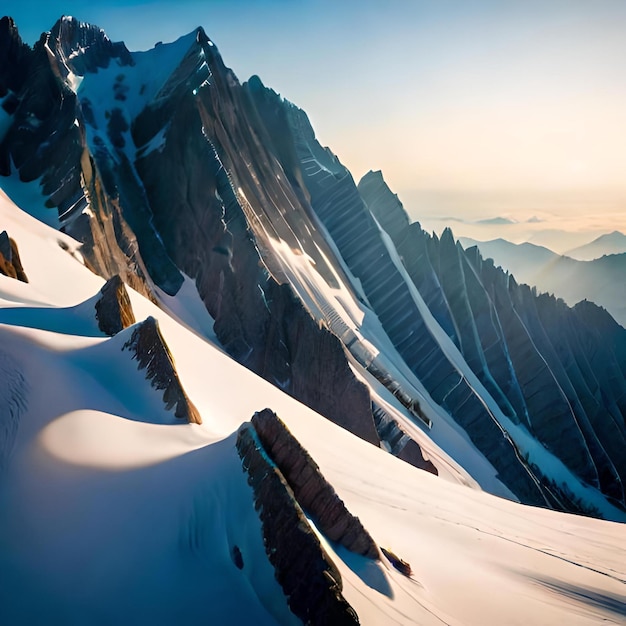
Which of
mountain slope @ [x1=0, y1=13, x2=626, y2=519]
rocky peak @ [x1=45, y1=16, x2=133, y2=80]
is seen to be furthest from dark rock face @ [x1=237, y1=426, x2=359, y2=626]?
rocky peak @ [x1=45, y1=16, x2=133, y2=80]

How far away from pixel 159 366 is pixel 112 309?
16.6 ft

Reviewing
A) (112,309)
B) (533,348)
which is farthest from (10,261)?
(533,348)

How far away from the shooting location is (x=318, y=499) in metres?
11.7

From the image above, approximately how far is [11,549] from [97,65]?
212ft

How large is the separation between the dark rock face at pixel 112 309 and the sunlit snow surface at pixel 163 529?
1.69 feet

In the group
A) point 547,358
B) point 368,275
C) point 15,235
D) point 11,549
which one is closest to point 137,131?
point 15,235

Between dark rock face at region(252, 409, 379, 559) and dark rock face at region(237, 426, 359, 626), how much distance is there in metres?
0.68

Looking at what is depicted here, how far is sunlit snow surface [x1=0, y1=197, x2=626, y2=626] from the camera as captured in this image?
30.2 feet

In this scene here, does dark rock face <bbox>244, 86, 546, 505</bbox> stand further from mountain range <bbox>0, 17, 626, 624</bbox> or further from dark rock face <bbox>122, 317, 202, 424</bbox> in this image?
dark rock face <bbox>122, 317, 202, 424</bbox>

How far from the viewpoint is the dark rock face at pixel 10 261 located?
77.0ft

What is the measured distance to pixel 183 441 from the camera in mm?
13969

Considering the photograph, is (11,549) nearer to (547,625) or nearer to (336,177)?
(547,625)

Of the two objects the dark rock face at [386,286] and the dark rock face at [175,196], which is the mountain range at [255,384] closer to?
the dark rock face at [175,196]

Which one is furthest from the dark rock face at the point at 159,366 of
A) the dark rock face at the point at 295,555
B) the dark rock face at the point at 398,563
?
the dark rock face at the point at 398,563
